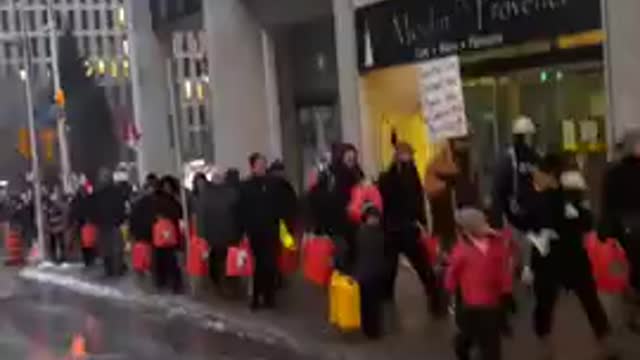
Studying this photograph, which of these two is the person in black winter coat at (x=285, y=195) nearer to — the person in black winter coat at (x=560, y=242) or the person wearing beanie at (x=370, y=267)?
the person wearing beanie at (x=370, y=267)

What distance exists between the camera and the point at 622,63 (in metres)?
13.5

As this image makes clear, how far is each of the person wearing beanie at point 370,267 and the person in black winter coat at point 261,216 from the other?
9.22ft

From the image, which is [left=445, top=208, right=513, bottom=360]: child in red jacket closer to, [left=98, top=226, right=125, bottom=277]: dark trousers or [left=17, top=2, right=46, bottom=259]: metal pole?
[left=98, top=226, right=125, bottom=277]: dark trousers

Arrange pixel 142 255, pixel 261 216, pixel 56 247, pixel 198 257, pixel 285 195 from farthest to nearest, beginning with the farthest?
pixel 56 247, pixel 142 255, pixel 198 257, pixel 285 195, pixel 261 216

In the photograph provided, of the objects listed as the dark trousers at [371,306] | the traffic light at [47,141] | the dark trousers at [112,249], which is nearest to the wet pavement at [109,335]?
the dark trousers at [371,306]

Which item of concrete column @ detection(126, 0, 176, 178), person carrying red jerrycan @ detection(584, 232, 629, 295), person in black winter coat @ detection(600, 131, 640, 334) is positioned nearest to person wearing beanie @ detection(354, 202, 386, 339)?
person carrying red jerrycan @ detection(584, 232, 629, 295)

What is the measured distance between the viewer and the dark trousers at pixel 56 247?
28.0 meters

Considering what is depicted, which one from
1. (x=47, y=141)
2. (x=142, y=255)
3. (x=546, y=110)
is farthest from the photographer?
(x=47, y=141)

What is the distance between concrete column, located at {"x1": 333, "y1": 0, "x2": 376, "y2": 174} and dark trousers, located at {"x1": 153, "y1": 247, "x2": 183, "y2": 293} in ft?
10.4

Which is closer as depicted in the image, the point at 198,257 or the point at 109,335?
the point at 109,335

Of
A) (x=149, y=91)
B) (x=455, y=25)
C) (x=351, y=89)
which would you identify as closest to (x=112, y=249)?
(x=351, y=89)

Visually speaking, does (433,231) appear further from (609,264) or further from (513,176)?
(609,264)

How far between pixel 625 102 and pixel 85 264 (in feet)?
47.9

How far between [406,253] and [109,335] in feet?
12.8
